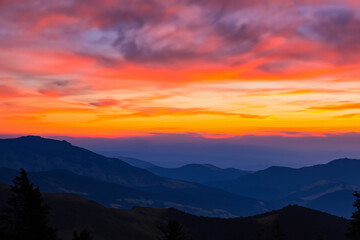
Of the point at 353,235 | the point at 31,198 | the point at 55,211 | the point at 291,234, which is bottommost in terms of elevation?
the point at 291,234

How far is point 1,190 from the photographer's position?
182625mm

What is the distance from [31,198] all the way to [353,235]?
40598 mm

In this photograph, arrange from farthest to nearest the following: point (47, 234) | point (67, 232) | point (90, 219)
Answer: point (90, 219)
point (67, 232)
point (47, 234)

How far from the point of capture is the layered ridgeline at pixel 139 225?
159 metres

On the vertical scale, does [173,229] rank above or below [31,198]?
below

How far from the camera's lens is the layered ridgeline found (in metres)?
159

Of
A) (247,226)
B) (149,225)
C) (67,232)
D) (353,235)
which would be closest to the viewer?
(353,235)

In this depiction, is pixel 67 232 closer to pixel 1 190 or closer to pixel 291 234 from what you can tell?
pixel 1 190

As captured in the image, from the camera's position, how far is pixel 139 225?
174 meters

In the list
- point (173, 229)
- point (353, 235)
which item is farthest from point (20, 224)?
point (353, 235)

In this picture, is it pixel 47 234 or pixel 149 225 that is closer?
pixel 47 234

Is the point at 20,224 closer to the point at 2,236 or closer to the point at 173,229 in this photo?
the point at 2,236

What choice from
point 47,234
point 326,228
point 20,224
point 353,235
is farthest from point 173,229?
point 326,228

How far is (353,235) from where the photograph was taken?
5419 centimetres
